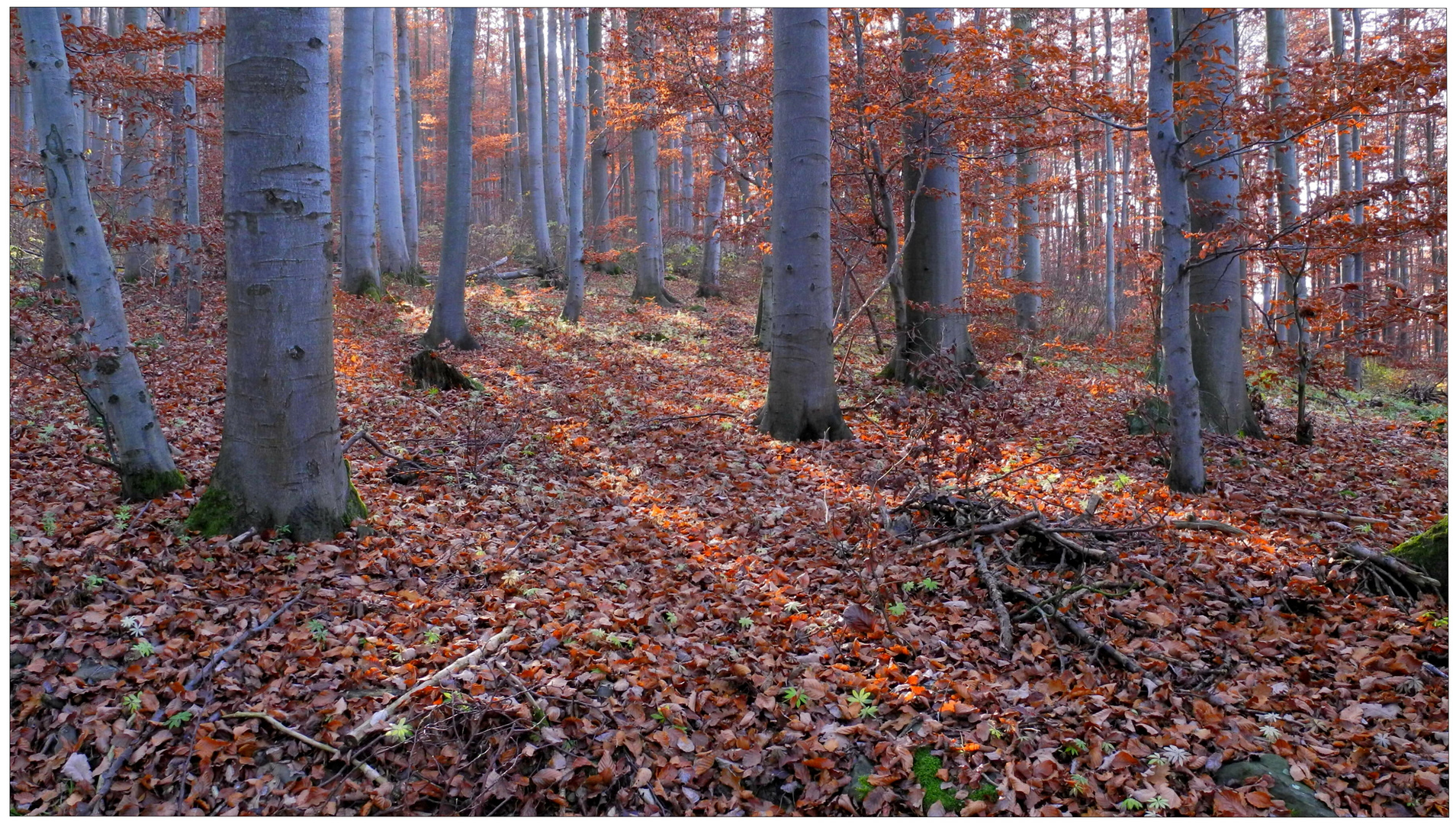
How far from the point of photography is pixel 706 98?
35.1 feet

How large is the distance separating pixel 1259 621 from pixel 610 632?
3376 mm

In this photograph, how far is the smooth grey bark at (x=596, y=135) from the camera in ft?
56.3

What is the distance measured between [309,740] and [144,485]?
2.79 meters

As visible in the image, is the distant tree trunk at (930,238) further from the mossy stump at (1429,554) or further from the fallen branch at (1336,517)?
the mossy stump at (1429,554)

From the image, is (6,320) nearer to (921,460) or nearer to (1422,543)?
(921,460)

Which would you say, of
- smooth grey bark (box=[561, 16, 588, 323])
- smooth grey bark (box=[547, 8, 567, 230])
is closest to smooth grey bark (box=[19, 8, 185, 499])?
smooth grey bark (box=[561, 16, 588, 323])

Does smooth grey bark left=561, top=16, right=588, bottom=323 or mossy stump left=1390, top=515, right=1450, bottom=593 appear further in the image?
smooth grey bark left=561, top=16, right=588, bottom=323

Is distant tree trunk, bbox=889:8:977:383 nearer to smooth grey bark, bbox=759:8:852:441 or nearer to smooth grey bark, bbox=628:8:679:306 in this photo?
smooth grey bark, bbox=759:8:852:441

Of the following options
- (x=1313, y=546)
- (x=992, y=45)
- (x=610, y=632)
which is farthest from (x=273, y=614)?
(x=992, y=45)

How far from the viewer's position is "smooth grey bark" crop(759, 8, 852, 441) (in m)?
7.30

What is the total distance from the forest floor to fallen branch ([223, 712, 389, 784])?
34 mm

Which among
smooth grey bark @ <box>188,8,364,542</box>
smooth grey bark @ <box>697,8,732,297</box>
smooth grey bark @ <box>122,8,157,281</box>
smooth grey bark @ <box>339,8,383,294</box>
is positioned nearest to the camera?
smooth grey bark @ <box>188,8,364,542</box>

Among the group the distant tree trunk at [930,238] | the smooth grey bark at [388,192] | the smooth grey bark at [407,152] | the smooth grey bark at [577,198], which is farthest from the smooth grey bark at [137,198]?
the distant tree trunk at [930,238]

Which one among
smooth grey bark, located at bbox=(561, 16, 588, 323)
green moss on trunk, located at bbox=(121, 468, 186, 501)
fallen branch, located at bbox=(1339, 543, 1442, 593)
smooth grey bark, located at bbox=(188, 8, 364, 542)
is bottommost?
fallen branch, located at bbox=(1339, 543, 1442, 593)
